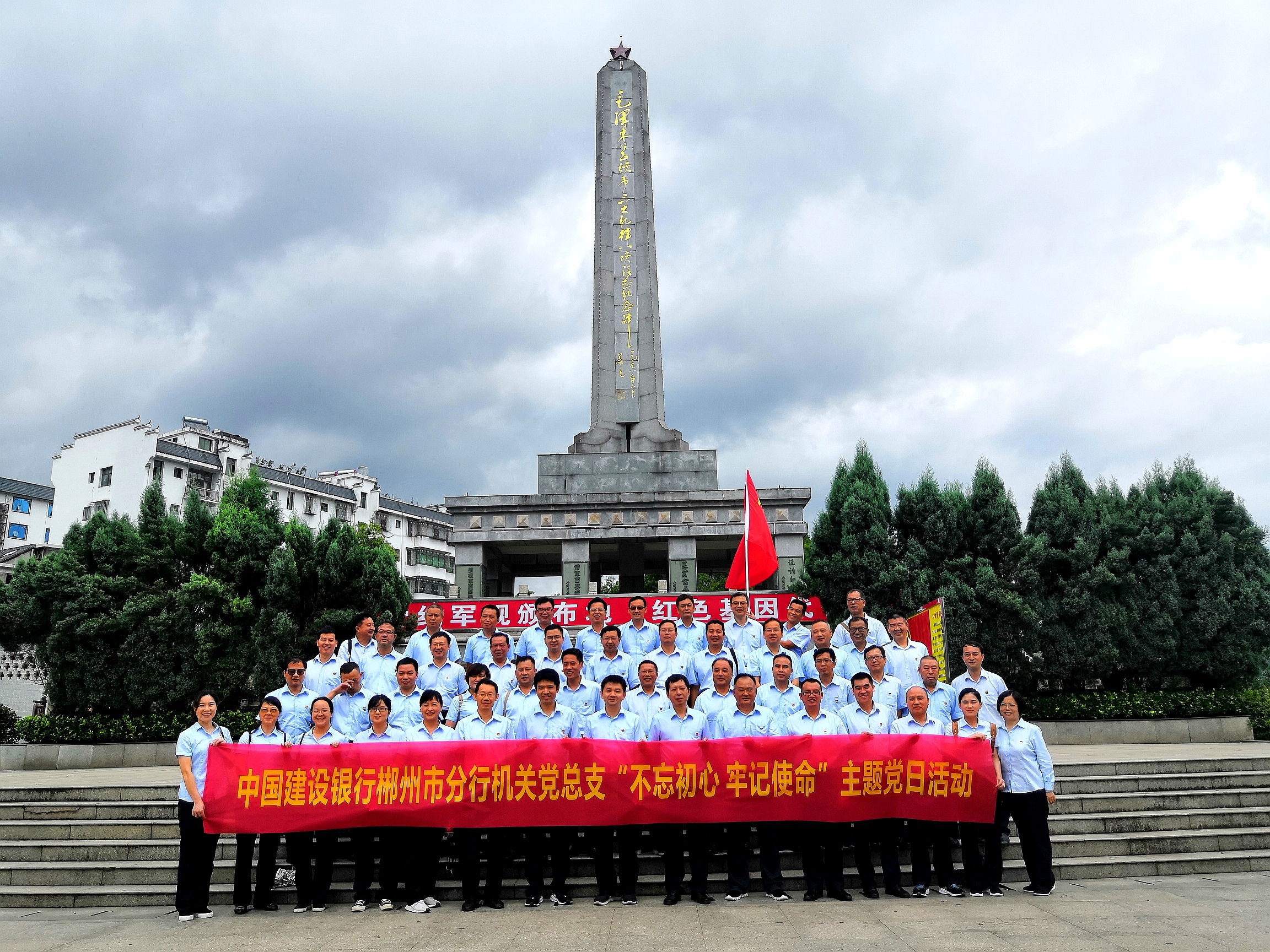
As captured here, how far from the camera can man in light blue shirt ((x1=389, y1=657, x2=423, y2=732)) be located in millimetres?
6754

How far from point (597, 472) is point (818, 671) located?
14765 millimetres

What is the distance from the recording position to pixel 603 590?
82.6 ft

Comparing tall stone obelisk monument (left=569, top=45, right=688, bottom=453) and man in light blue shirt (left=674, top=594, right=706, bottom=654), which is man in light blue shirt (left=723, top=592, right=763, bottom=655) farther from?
tall stone obelisk monument (left=569, top=45, right=688, bottom=453)

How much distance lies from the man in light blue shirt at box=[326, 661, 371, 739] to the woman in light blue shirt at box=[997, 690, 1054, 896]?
483 centimetres

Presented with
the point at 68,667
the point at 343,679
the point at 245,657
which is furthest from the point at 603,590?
the point at 343,679

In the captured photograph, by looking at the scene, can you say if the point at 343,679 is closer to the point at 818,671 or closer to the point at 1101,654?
the point at 818,671

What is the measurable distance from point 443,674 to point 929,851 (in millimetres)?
4120

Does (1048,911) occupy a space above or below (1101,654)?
below

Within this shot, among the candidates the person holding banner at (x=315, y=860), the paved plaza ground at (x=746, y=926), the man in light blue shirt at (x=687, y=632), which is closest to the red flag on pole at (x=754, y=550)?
the man in light blue shirt at (x=687, y=632)

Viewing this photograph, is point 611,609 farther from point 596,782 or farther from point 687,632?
point 596,782

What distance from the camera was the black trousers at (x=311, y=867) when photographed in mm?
6109

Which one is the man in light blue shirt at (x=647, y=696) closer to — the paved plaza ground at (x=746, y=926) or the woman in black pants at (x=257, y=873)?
the paved plaza ground at (x=746, y=926)

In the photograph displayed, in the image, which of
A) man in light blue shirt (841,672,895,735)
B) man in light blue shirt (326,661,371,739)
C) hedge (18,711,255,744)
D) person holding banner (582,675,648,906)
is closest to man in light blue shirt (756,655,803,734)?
man in light blue shirt (841,672,895,735)

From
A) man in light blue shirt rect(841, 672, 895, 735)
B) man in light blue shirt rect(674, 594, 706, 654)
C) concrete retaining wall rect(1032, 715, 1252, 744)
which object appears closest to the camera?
man in light blue shirt rect(841, 672, 895, 735)
